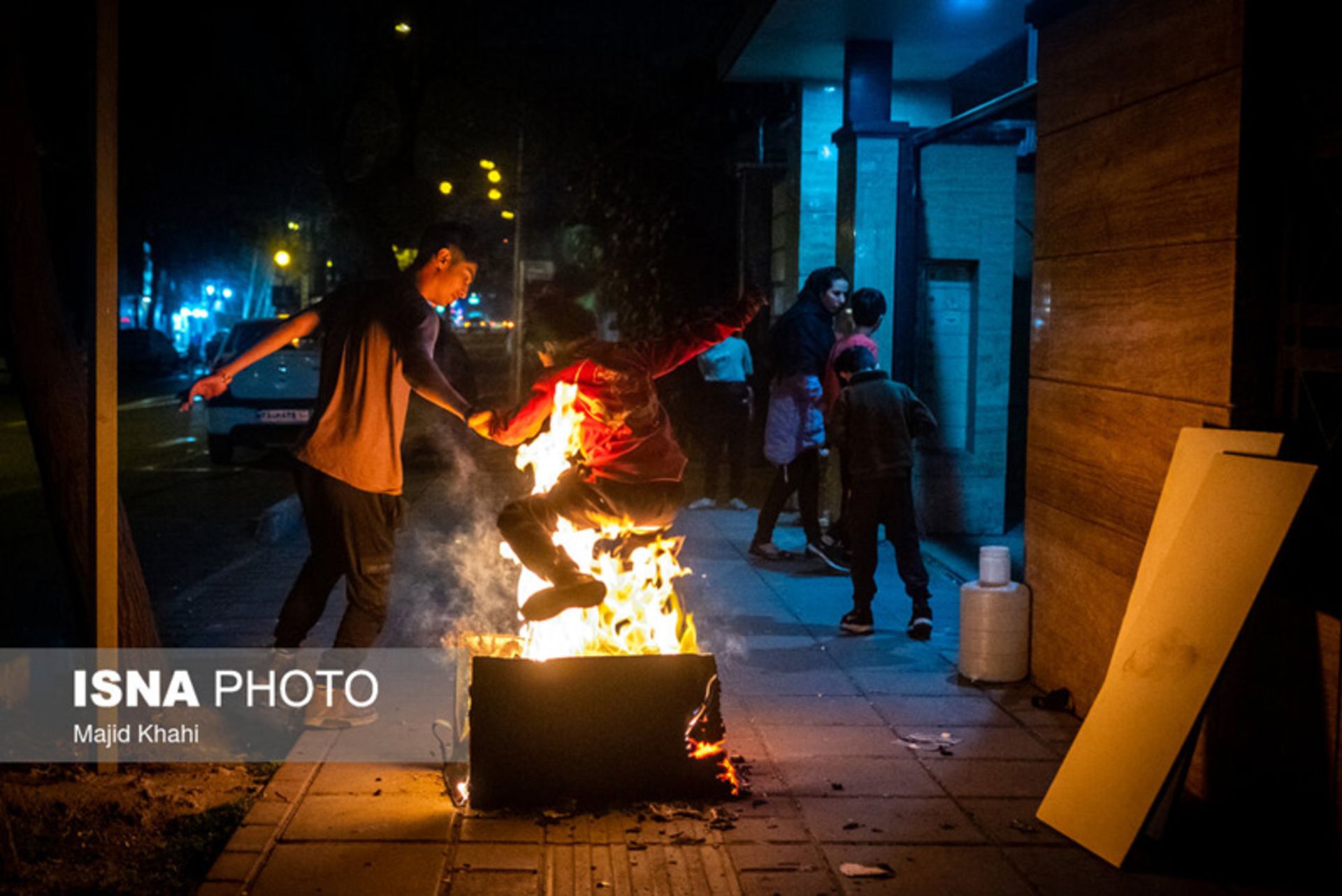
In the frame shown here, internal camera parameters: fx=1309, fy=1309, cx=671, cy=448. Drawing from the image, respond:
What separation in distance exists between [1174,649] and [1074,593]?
5.77 ft

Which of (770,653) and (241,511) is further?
(241,511)

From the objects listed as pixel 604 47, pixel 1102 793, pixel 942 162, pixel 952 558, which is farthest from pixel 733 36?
pixel 604 47

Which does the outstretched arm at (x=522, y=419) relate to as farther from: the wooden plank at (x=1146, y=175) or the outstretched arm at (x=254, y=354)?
the wooden plank at (x=1146, y=175)

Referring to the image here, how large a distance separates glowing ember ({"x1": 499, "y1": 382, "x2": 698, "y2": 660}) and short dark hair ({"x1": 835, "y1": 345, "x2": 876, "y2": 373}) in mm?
2832

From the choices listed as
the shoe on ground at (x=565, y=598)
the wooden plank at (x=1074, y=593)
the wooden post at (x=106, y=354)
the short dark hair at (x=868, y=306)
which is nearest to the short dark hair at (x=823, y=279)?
the short dark hair at (x=868, y=306)

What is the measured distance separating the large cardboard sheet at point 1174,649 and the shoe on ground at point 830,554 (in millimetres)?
5277

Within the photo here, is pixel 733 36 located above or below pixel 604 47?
below

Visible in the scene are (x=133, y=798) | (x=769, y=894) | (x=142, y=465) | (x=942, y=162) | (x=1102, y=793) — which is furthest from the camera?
(x=142, y=465)

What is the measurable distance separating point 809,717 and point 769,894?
2.10 metres

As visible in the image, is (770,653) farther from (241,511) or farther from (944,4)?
(241,511)

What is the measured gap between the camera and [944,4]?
10.4 metres

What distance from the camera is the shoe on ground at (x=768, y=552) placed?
10648 millimetres

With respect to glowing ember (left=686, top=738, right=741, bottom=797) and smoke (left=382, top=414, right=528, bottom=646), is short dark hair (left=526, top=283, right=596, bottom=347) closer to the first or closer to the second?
glowing ember (left=686, top=738, right=741, bottom=797)

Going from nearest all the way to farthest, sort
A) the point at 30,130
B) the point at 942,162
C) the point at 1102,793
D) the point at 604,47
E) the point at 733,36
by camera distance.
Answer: the point at 1102,793
the point at 30,130
the point at 942,162
the point at 733,36
the point at 604,47
